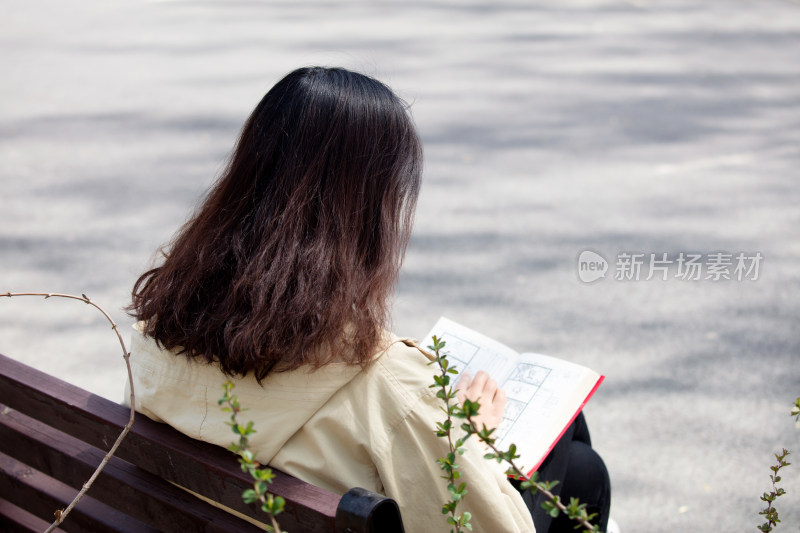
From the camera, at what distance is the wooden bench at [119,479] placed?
126cm

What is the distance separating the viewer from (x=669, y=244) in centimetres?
449

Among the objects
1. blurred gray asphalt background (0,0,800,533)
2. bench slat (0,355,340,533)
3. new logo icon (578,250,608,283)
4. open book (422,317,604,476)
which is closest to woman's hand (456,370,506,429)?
open book (422,317,604,476)

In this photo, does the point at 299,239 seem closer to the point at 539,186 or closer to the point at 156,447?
the point at 156,447

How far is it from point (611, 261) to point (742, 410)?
1304mm

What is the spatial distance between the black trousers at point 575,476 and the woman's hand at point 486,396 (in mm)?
244

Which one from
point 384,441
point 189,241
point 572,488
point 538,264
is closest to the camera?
point 384,441

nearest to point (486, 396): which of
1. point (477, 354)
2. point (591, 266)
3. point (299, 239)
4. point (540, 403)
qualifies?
point (540, 403)

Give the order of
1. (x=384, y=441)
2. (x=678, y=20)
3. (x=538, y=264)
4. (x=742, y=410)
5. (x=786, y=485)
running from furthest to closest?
1. (x=678, y=20)
2. (x=538, y=264)
3. (x=742, y=410)
4. (x=786, y=485)
5. (x=384, y=441)

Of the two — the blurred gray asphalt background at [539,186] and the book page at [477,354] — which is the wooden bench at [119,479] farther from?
the blurred gray asphalt background at [539,186]

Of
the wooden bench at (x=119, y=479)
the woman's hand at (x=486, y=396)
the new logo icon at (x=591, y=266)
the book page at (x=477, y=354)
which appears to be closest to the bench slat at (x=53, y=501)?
the wooden bench at (x=119, y=479)

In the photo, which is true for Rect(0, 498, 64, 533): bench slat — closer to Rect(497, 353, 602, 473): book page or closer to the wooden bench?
the wooden bench

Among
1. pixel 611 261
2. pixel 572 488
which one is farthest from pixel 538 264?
pixel 572 488

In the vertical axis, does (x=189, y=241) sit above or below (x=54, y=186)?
above

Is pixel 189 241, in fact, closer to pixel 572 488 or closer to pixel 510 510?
pixel 510 510
